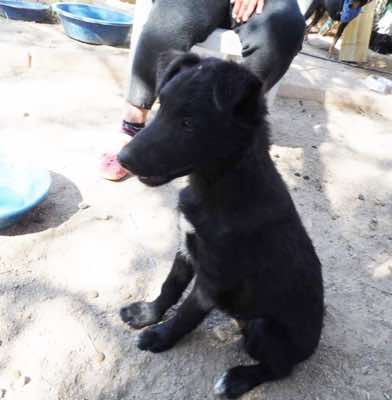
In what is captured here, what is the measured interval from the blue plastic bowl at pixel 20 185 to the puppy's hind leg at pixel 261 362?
1.14 metres

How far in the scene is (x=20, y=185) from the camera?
7.65 ft

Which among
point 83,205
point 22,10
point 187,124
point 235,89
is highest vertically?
point 235,89

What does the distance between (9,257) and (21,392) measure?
67cm

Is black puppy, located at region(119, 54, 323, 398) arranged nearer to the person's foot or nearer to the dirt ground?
the dirt ground

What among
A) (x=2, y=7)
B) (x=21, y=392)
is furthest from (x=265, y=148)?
(x=2, y=7)

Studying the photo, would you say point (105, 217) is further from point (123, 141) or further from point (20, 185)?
point (123, 141)

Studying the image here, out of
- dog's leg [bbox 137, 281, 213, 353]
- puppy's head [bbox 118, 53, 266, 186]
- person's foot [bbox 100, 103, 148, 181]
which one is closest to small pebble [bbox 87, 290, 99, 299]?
dog's leg [bbox 137, 281, 213, 353]

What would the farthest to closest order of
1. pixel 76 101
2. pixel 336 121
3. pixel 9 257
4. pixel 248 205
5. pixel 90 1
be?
pixel 90 1 → pixel 336 121 → pixel 76 101 → pixel 9 257 → pixel 248 205

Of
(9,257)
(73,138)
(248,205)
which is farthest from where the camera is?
(73,138)

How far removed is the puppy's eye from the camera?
1411mm

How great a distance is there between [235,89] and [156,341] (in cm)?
104

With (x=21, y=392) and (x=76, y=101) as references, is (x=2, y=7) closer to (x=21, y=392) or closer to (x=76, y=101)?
(x=76, y=101)

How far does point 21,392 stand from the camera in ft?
5.21

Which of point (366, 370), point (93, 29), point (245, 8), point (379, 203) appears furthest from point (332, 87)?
point (366, 370)
